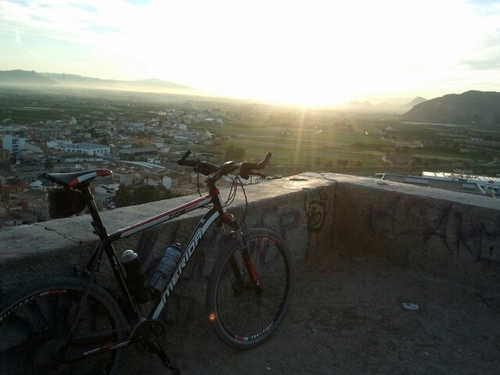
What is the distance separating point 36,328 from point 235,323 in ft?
4.25

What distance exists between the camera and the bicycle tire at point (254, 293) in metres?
2.58

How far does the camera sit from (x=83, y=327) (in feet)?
6.64

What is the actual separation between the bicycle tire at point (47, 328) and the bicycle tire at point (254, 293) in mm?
754

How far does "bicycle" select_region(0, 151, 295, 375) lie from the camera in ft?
5.91

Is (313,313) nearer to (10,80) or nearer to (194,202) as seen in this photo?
(194,202)

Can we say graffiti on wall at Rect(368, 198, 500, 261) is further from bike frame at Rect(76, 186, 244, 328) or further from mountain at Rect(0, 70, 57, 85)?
mountain at Rect(0, 70, 57, 85)

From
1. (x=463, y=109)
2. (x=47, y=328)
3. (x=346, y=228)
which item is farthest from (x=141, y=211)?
(x=463, y=109)

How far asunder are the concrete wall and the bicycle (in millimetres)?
224

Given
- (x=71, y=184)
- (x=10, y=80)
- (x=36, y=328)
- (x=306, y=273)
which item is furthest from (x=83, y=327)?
(x=10, y=80)

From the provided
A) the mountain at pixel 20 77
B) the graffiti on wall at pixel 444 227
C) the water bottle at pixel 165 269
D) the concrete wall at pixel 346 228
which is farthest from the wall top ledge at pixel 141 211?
the mountain at pixel 20 77

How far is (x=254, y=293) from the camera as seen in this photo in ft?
8.98

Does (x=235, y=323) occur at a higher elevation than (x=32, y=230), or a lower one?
lower

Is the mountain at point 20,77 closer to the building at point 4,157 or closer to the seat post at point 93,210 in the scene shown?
the building at point 4,157

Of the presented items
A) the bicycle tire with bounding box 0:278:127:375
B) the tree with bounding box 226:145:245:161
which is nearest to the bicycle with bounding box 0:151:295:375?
the bicycle tire with bounding box 0:278:127:375
